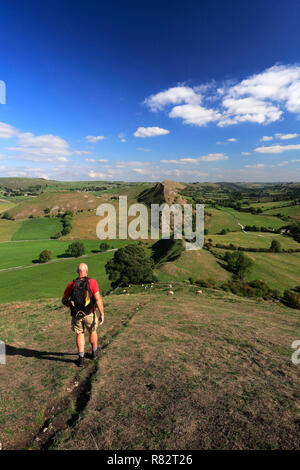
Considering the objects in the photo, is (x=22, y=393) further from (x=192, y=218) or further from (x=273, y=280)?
(x=192, y=218)

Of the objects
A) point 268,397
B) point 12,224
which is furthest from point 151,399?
point 12,224

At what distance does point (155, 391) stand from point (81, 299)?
4.01m

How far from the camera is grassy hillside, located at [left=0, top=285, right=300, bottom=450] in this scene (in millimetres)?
4781

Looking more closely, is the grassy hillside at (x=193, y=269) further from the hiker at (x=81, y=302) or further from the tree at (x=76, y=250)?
the tree at (x=76, y=250)

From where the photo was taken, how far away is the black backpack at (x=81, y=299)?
7566 millimetres

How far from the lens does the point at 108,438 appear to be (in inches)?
186

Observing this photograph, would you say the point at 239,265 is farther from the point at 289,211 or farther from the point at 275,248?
the point at 289,211

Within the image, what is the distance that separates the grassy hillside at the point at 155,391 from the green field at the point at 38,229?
436ft

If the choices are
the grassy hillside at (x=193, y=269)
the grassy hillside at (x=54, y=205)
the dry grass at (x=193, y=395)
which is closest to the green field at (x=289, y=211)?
the grassy hillside at (x=193, y=269)

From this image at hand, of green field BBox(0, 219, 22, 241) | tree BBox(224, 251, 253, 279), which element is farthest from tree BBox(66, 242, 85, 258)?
tree BBox(224, 251, 253, 279)

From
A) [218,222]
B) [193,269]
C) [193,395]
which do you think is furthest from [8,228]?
[193,395]

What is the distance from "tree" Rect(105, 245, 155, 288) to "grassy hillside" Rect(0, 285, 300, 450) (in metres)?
37.6

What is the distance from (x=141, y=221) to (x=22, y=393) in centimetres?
14956

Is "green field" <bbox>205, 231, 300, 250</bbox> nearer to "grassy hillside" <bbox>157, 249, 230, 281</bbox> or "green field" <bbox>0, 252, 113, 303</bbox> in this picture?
"grassy hillside" <bbox>157, 249, 230, 281</bbox>
